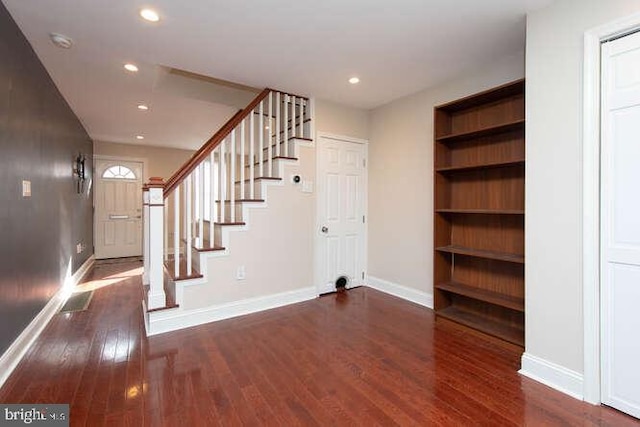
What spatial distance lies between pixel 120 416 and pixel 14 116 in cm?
218

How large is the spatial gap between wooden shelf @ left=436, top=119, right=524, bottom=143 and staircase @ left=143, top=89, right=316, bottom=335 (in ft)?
5.00

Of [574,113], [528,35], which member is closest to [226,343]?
[574,113]

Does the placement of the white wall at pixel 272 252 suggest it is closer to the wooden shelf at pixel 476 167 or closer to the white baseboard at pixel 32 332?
the white baseboard at pixel 32 332

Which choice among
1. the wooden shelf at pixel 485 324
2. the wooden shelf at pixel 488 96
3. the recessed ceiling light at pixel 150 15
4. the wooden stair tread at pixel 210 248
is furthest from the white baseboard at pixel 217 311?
the wooden shelf at pixel 488 96

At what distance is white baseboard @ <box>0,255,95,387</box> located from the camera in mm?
1997

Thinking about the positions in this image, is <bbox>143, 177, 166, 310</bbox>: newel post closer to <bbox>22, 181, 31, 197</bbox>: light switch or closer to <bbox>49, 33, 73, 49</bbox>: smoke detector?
<bbox>22, 181, 31, 197</bbox>: light switch

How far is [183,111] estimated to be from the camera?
167 inches

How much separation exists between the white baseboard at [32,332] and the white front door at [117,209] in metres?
2.27

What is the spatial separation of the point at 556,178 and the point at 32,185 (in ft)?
12.9

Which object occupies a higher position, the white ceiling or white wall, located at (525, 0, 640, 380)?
the white ceiling

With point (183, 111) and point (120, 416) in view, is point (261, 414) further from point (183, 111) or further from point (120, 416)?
point (183, 111)

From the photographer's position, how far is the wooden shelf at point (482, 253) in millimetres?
2434

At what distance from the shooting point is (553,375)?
6.26ft
